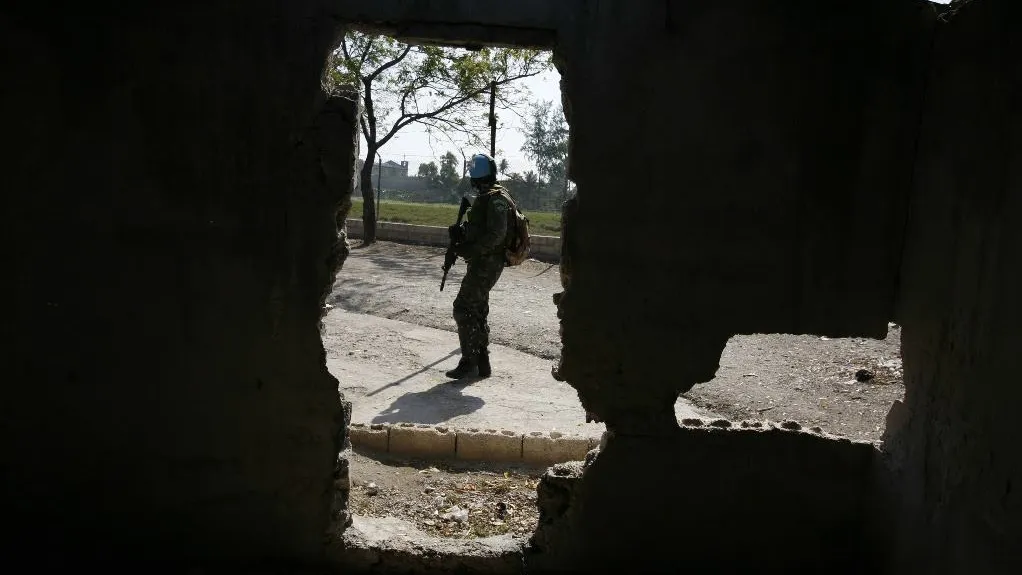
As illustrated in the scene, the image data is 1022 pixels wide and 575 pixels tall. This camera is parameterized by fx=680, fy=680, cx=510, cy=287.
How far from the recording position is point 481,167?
6102 millimetres

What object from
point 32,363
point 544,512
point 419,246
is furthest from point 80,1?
point 419,246

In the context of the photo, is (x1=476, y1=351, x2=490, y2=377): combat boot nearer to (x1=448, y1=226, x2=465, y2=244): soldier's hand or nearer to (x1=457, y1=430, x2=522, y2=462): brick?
(x1=448, y1=226, x2=465, y2=244): soldier's hand

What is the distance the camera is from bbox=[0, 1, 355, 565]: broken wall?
2.50 m

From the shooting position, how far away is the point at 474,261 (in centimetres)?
615

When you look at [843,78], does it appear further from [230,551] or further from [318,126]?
[230,551]

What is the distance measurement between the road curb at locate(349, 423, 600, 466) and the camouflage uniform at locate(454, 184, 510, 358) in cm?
182

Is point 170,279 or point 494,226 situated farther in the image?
point 494,226

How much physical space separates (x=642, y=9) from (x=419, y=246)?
14002 mm

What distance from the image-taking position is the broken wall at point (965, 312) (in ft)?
→ 6.61

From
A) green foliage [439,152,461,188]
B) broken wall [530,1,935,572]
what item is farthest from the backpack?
green foliage [439,152,461,188]

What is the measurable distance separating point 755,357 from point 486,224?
121 inches

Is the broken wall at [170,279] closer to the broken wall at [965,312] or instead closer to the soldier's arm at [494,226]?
the broken wall at [965,312]

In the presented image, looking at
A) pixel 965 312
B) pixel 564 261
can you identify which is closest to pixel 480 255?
pixel 564 261

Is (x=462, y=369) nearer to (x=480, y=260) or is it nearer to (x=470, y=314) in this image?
(x=470, y=314)
